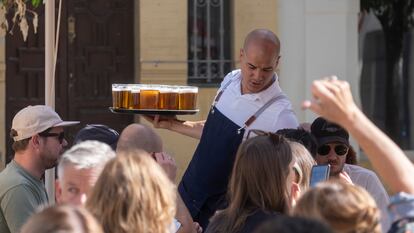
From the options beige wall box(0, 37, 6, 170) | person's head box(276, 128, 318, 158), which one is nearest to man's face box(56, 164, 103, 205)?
person's head box(276, 128, 318, 158)

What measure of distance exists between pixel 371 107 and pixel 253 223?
8.28 m

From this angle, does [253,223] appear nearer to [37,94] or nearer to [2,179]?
[2,179]

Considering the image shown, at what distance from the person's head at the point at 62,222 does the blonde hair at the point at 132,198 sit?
40 centimetres

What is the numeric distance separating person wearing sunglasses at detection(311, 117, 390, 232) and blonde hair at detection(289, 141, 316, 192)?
629 mm

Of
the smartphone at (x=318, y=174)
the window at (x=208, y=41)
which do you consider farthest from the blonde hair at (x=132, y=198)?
the window at (x=208, y=41)

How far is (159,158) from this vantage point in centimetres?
497

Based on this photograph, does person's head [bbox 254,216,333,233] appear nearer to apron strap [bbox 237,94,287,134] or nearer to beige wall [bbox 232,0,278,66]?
apron strap [bbox 237,94,287,134]

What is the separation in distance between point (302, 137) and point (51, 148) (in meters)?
1.43

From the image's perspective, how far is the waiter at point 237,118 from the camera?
543cm

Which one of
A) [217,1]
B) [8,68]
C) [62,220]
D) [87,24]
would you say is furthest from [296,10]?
[62,220]

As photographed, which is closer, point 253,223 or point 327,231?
point 327,231

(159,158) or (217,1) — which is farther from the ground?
(217,1)

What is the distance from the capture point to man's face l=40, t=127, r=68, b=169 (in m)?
5.63

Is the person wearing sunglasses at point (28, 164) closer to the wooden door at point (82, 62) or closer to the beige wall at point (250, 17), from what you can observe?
the wooden door at point (82, 62)
